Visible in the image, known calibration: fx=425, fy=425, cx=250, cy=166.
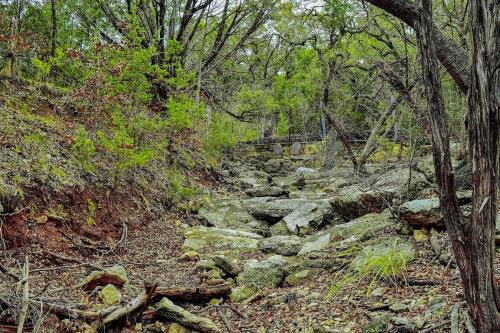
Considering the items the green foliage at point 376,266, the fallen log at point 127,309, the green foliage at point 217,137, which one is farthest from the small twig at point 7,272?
the green foliage at point 217,137

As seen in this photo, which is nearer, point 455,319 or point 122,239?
point 455,319

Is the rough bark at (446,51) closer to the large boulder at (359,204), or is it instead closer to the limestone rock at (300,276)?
the limestone rock at (300,276)

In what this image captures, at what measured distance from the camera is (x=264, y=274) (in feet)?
16.9

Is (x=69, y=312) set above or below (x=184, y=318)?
above

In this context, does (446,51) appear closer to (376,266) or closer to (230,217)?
(376,266)

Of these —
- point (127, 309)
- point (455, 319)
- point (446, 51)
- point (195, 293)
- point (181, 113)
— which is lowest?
point (195, 293)

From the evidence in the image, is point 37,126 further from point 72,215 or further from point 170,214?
point 170,214

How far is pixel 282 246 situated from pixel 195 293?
216 cm

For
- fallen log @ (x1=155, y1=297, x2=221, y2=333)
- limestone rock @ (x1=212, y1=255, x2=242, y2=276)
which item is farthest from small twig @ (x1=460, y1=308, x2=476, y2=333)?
limestone rock @ (x1=212, y1=255, x2=242, y2=276)

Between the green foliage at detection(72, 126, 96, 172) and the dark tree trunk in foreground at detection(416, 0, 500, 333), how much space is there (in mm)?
5307

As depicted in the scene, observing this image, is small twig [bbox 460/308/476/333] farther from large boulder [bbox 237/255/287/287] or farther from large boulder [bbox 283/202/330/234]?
large boulder [bbox 283/202/330/234]

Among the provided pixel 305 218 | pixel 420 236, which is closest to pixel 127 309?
pixel 420 236

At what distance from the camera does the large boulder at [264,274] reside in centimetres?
503

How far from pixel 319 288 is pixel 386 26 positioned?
9.55 metres
